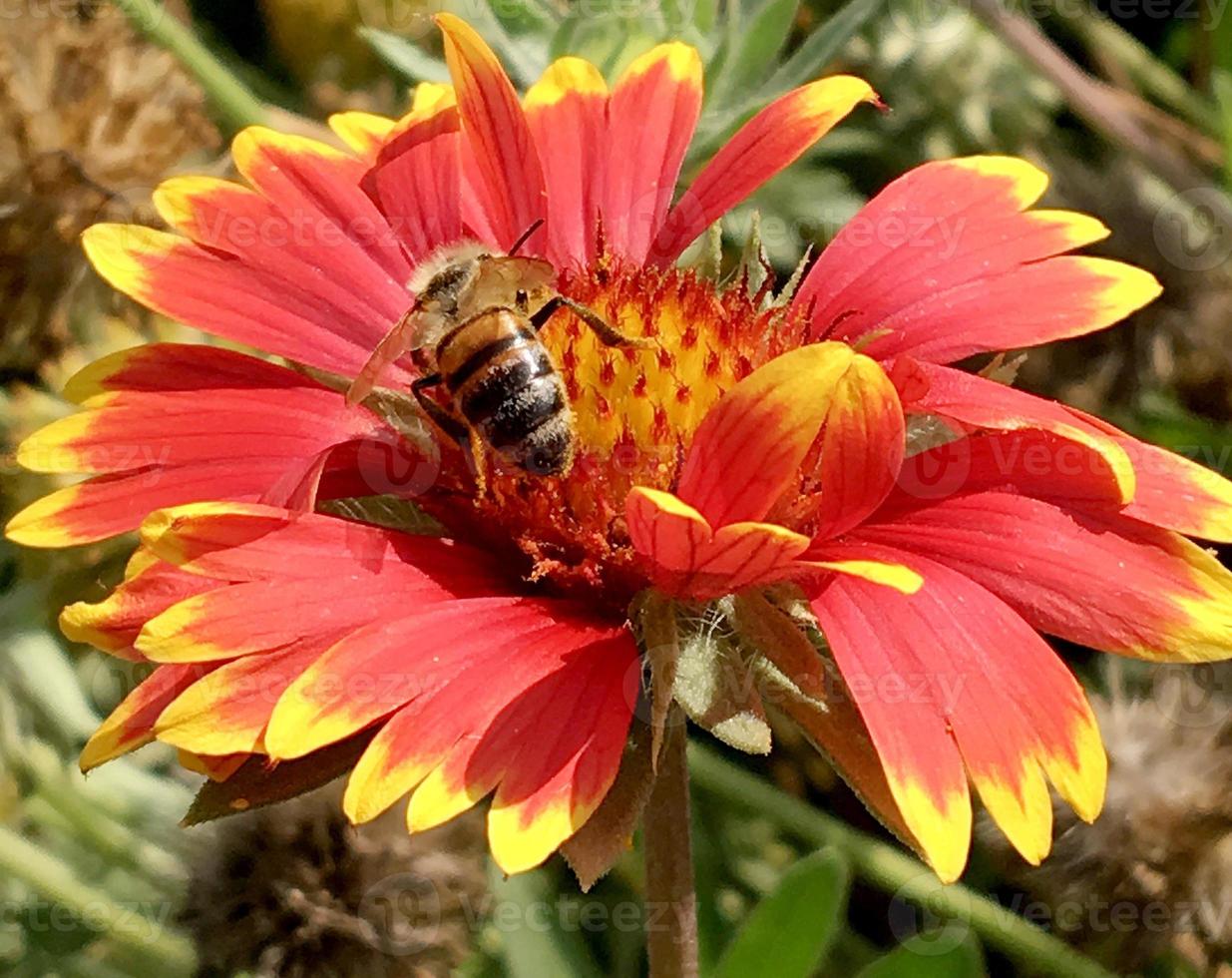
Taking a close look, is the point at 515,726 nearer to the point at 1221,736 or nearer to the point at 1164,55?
the point at 1221,736

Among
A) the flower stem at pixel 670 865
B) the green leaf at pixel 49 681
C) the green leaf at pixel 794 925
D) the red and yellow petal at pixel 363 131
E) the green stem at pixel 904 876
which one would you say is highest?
the red and yellow petal at pixel 363 131

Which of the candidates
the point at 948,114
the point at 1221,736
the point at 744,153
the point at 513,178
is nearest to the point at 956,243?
the point at 744,153

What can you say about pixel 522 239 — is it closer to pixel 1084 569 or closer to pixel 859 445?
pixel 859 445

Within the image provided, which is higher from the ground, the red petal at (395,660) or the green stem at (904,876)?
the red petal at (395,660)

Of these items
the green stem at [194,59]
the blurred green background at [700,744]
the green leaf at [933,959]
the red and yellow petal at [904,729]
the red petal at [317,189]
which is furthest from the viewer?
the green stem at [194,59]

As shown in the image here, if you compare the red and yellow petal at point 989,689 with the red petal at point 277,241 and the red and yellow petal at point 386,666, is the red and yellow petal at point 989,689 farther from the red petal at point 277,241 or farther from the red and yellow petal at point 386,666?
the red petal at point 277,241

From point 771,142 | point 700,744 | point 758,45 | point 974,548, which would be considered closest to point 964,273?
point 771,142

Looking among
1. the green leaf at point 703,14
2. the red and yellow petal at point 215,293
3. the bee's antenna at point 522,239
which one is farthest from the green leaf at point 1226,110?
the red and yellow petal at point 215,293
